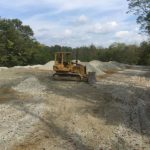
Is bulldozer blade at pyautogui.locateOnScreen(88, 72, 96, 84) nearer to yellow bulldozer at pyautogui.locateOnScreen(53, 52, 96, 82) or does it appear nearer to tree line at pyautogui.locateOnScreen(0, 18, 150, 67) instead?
yellow bulldozer at pyautogui.locateOnScreen(53, 52, 96, 82)

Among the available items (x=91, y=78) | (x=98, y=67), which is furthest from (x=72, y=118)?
(x=98, y=67)

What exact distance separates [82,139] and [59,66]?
550 inches

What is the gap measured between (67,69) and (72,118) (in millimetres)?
11143

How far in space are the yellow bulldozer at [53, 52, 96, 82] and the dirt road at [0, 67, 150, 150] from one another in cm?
269

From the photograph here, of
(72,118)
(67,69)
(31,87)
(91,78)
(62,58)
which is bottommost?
(72,118)

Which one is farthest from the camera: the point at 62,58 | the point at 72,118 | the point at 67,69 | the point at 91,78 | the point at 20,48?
the point at 20,48

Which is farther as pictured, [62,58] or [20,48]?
[20,48]

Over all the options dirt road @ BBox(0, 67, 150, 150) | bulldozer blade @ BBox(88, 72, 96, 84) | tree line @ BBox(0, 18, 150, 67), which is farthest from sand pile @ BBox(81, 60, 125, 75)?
dirt road @ BBox(0, 67, 150, 150)

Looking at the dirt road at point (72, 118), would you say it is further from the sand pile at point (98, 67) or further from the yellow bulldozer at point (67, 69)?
the sand pile at point (98, 67)

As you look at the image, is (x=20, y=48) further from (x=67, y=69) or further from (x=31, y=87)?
(x=31, y=87)

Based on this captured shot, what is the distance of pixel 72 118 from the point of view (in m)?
15.8

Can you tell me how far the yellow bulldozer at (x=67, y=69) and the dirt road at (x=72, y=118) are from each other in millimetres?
2690

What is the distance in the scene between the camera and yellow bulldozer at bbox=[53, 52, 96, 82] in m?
26.8

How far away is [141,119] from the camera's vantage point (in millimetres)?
16328
